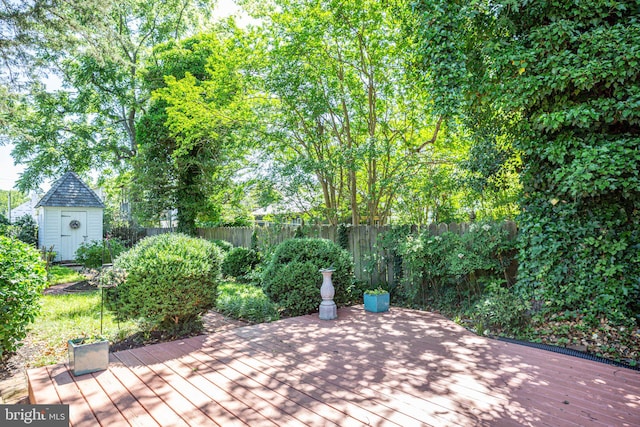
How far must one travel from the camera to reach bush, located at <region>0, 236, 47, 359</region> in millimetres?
3648

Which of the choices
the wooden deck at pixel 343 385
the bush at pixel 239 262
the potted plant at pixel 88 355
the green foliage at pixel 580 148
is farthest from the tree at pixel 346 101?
the potted plant at pixel 88 355

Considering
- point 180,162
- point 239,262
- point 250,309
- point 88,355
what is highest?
point 180,162

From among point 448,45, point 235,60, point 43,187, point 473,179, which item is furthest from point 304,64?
point 43,187

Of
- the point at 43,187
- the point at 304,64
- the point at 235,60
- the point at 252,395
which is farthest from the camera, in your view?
the point at 43,187

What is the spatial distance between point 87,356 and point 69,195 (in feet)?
41.5

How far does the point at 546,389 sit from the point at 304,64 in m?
6.08

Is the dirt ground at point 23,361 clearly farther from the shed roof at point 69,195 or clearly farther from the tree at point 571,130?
the shed roof at point 69,195

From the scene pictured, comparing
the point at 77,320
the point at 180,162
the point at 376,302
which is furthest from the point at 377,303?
the point at 180,162

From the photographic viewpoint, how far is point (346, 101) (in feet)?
24.6

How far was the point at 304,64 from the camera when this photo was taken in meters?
7.01

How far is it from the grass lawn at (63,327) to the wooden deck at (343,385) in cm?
73

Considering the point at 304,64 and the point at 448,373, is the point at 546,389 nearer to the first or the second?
the point at 448,373

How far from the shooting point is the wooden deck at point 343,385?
256cm

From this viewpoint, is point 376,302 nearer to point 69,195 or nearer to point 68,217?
point 68,217
